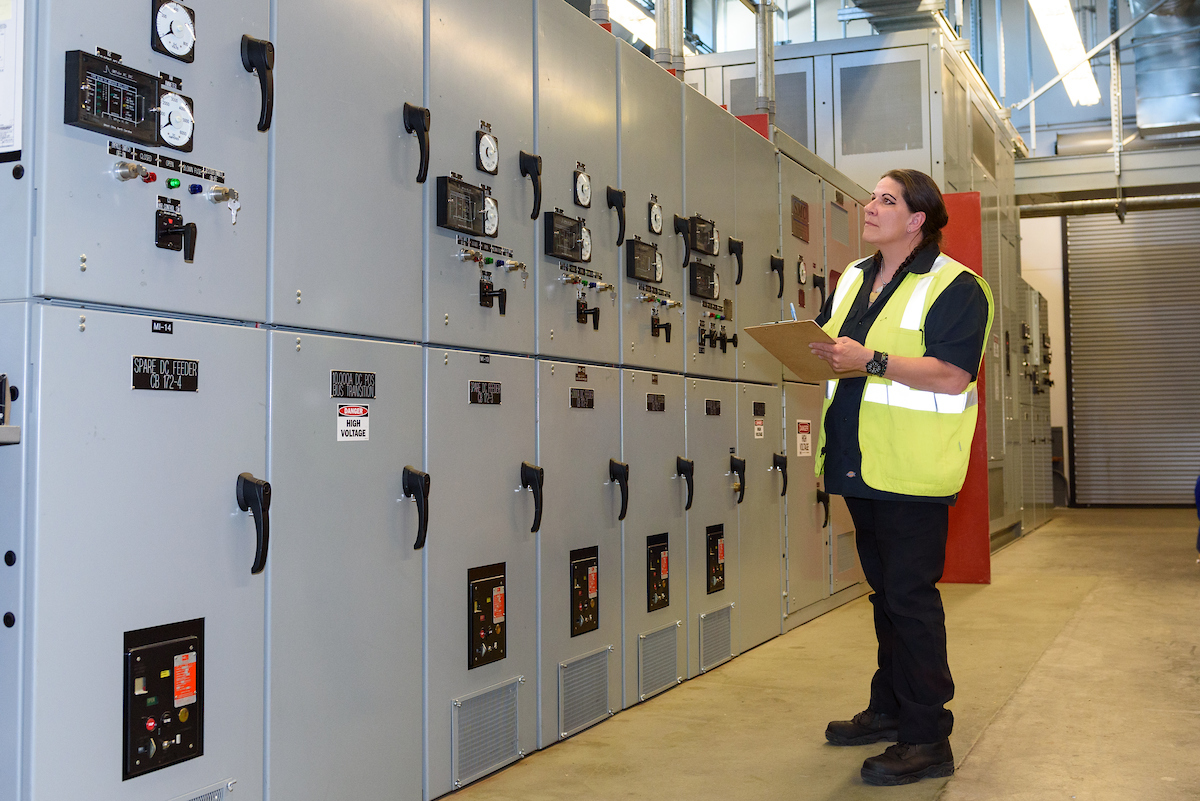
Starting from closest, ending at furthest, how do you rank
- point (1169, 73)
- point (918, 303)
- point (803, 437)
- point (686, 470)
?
point (918, 303), point (686, 470), point (803, 437), point (1169, 73)

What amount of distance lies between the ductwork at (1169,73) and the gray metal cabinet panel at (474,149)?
7978 millimetres

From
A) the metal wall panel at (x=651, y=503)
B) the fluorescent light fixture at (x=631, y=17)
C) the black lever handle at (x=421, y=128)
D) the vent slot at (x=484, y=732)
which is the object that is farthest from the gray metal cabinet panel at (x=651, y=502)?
the fluorescent light fixture at (x=631, y=17)

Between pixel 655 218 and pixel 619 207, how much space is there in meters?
0.30

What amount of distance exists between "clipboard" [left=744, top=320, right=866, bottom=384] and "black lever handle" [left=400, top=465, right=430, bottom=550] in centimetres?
93

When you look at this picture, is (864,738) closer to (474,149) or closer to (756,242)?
(474,149)

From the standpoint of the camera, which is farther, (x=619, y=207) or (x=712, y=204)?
(x=712, y=204)

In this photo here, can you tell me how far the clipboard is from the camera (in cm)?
266

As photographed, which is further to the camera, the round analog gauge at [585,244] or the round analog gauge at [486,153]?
the round analog gauge at [585,244]

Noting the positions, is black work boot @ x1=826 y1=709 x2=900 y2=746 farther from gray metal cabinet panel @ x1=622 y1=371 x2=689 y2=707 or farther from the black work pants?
gray metal cabinet panel @ x1=622 y1=371 x2=689 y2=707

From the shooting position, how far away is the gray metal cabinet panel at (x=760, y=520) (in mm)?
4551

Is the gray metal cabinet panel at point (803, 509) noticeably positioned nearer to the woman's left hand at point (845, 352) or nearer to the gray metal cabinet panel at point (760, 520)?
the gray metal cabinet panel at point (760, 520)

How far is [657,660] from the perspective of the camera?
Result: 3.77 meters

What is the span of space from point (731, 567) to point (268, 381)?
8.85 feet

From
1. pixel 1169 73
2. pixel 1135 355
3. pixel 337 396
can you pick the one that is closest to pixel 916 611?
pixel 337 396
